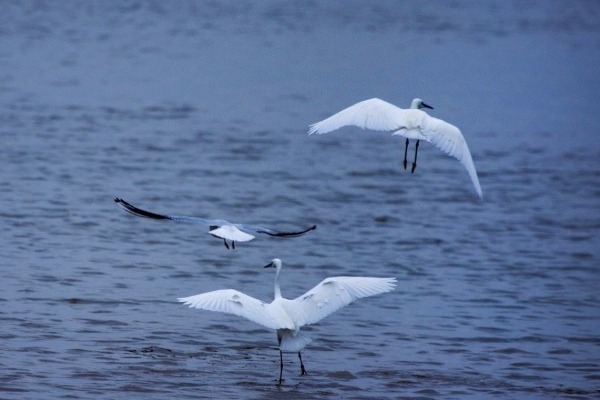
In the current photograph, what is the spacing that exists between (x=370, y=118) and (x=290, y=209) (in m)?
7.34

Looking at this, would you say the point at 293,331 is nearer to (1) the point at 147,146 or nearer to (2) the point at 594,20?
(1) the point at 147,146

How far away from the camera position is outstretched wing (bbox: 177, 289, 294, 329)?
39.9 feet

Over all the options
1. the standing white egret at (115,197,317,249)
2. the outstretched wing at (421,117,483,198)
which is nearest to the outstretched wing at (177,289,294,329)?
the standing white egret at (115,197,317,249)

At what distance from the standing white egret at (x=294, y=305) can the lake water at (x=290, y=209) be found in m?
0.54

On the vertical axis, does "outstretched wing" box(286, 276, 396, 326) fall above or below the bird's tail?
above

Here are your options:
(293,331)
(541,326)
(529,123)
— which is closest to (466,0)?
(529,123)

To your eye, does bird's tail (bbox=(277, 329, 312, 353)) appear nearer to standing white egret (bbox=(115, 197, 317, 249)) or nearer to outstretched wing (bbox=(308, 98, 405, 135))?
standing white egret (bbox=(115, 197, 317, 249))

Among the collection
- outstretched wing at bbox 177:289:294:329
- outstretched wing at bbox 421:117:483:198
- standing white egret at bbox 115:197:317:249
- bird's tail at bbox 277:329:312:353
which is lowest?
bird's tail at bbox 277:329:312:353

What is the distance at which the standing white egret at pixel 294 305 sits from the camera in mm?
12211

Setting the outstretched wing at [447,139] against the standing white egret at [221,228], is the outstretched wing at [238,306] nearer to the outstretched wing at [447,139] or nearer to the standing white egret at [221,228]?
the standing white egret at [221,228]

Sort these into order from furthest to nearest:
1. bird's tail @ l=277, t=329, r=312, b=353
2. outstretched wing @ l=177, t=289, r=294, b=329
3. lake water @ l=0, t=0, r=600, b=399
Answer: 1. lake water @ l=0, t=0, r=600, b=399
2. bird's tail @ l=277, t=329, r=312, b=353
3. outstretched wing @ l=177, t=289, r=294, b=329

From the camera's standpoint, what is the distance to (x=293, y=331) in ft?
41.1

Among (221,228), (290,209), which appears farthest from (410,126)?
(290,209)

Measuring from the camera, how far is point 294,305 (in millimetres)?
12625
